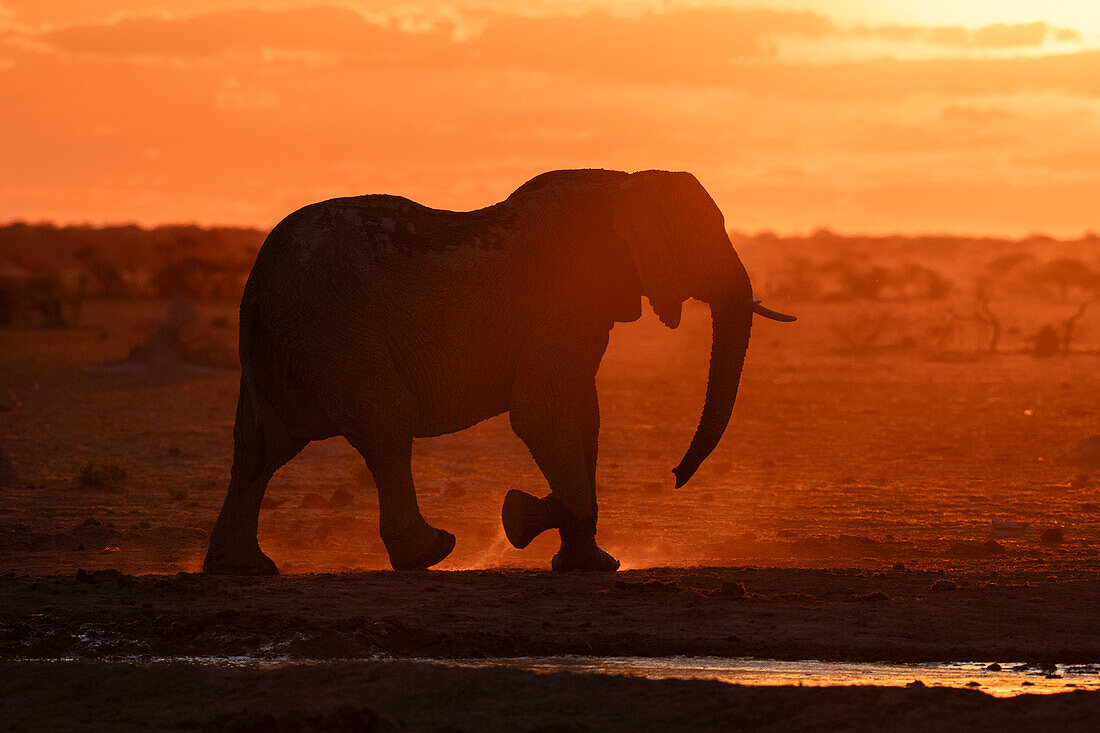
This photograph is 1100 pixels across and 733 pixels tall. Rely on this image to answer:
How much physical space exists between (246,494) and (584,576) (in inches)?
83.3

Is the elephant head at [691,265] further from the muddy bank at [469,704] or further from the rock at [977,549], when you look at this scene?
the muddy bank at [469,704]

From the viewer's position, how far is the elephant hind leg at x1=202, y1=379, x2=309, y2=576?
1022 cm

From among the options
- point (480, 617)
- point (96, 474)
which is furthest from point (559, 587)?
point (96, 474)

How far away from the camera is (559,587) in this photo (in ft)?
30.6

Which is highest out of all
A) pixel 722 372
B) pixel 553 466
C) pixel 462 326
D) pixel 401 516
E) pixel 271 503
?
pixel 462 326

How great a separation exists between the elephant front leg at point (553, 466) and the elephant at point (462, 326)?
11 millimetres

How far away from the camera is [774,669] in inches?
306

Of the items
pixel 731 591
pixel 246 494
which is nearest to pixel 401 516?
pixel 246 494

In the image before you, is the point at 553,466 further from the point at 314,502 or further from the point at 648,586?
the point at 314,502

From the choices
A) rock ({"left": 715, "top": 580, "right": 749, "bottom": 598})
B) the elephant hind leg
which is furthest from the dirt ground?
the elephant hind leg

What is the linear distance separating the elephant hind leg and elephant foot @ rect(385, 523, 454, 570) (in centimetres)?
88

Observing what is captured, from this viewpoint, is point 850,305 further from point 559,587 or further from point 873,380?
point 559,587

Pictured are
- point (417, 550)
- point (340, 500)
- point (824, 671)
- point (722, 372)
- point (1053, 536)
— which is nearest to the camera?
point (824, 671)

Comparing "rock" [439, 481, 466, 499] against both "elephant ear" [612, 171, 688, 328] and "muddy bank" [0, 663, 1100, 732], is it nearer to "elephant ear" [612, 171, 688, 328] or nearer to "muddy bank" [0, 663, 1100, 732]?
"elephant ear" [612, 171, 688, 328]
